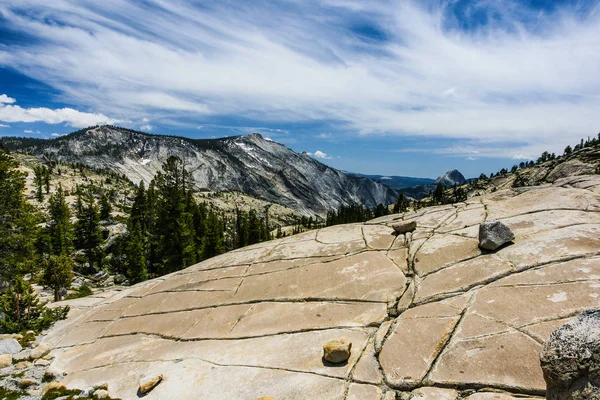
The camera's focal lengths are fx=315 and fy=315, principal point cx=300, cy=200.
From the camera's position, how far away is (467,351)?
7590mm

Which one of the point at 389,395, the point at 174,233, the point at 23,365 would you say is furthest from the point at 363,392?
the point at 174,233

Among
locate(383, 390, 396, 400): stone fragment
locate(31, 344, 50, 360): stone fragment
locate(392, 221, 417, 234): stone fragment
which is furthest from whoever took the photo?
locate(392, 221, 417, 234): stone fragment

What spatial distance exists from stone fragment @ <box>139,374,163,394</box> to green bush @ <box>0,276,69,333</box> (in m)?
13.5

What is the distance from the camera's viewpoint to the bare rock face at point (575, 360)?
4.19 m

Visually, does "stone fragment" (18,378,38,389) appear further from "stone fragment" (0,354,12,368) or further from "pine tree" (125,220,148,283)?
"pine tree" (125,220,148,283)

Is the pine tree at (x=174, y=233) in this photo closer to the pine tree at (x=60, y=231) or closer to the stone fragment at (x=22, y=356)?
the stone fragment at (x=22, y=356)

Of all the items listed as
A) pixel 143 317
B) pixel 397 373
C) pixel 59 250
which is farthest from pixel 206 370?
pixel 59 250

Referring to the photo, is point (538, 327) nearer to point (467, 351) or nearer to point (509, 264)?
point (467, 351)

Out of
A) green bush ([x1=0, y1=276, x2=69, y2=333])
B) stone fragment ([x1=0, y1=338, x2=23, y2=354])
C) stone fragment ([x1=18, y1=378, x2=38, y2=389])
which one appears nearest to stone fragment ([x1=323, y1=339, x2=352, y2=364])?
stone fragment ([x1=18, y1=378, x2=38, y2=389])

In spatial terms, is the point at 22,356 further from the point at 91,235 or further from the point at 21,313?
the point at 91,235

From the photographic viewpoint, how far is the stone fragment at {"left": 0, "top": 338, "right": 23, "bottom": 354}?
14.2 m

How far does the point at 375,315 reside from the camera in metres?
10.6

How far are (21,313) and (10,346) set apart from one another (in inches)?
198

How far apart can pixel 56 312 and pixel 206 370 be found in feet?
52.7
